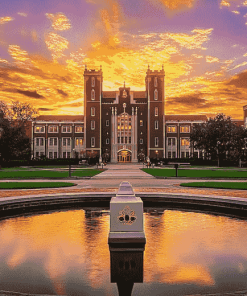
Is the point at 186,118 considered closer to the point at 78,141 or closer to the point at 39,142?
the point at 78,141

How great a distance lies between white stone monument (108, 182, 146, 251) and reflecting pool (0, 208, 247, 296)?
0.39 meters

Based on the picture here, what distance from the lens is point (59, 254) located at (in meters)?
8.86

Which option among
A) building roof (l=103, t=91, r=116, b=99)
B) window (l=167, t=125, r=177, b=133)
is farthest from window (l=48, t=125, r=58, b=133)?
window (l=167, t=125, r=177, b=133)

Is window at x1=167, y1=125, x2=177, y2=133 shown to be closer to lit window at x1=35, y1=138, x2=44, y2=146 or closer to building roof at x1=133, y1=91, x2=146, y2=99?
building roof at x1=133, y1=91, x2=146, y2=99

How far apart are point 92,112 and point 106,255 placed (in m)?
101

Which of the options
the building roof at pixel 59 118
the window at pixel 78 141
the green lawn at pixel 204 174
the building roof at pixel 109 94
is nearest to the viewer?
the green lawn at pixel 204 174

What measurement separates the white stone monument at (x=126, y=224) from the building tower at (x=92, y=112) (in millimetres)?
98496

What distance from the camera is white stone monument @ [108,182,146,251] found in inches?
347

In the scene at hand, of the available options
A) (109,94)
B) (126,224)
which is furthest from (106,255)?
(109,94)

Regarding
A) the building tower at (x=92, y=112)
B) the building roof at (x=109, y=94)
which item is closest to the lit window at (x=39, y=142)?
the building tower at (x=92, y=112)

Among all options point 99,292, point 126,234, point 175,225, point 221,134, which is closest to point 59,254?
point 126,234

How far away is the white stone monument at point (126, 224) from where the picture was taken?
28.9 ft

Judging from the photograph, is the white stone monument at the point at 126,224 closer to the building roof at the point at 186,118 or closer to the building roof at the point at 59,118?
the building roof at the point at 186,118

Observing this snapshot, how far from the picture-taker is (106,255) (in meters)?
8.74
